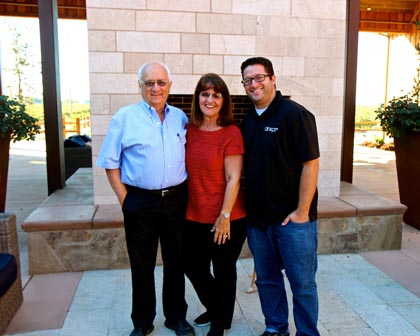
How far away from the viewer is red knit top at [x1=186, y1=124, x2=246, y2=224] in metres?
2.08

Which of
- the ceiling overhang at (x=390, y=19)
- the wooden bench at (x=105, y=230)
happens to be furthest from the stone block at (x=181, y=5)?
the ceiling overhang at (x=390, y=19)

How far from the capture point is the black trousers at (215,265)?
221 centimetres

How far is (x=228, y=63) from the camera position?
3.76 metres

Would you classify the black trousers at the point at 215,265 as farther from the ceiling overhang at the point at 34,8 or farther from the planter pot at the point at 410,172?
the ceiling overhang at the point at 34,8

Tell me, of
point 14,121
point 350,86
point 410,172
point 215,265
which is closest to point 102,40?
point 14,121

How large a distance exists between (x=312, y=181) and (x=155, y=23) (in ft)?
7.66

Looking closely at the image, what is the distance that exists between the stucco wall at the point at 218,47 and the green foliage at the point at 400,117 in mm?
678

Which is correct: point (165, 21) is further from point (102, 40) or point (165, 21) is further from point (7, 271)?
point (7, 271)

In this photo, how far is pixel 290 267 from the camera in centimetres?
207

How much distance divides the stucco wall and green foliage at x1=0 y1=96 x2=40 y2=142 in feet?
3.10

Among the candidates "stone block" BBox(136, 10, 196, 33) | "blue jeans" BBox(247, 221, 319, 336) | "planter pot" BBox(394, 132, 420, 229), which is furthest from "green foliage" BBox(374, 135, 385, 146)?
"blue jeans" BBox(247, 221, 319, 336)

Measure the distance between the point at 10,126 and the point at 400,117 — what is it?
156 inches

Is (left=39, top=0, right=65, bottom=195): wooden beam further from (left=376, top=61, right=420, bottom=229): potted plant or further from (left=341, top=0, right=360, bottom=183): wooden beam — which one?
(left=376, top=61, right=420, bottom=229): potted plant

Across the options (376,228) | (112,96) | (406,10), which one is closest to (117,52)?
(112,96)
